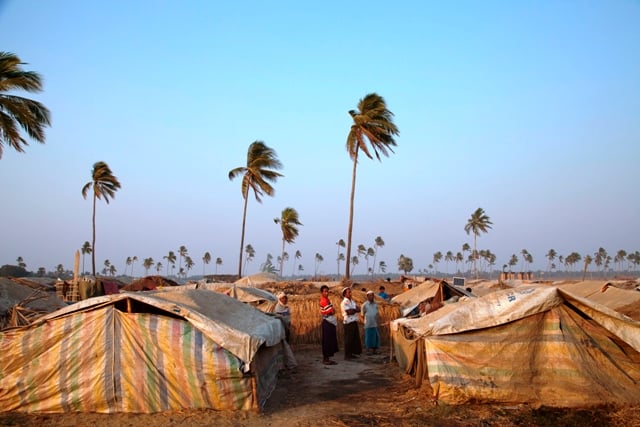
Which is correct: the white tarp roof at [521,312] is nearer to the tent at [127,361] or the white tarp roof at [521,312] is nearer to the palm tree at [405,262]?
the tent at [127,361]

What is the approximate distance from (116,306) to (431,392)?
4964 millimetres

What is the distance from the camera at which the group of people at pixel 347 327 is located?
11672 millimetres

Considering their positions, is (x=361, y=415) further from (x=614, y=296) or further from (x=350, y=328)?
(x=614, y=296)

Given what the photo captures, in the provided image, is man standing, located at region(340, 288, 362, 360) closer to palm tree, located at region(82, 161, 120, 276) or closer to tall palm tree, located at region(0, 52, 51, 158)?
tall palm tree, located at region(0, 52, 51, 158)

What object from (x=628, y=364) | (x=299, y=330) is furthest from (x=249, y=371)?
(x=299, y=330)

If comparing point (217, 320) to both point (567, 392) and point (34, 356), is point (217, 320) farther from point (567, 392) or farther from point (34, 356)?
point (567, 392)

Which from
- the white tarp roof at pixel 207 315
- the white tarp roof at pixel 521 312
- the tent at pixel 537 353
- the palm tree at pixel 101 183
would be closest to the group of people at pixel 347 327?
the white tarp roof at pixel 207 315

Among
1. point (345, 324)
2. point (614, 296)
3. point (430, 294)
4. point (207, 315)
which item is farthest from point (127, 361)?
point (614, 296)

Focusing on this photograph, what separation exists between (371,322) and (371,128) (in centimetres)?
1311

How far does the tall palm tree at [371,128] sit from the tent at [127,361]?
56.3ft

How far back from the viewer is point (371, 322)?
43.0 ft

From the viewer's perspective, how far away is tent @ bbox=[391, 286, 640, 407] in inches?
282

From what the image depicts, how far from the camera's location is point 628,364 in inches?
291

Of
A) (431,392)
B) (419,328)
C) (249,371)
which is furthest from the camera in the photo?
(419,328)
